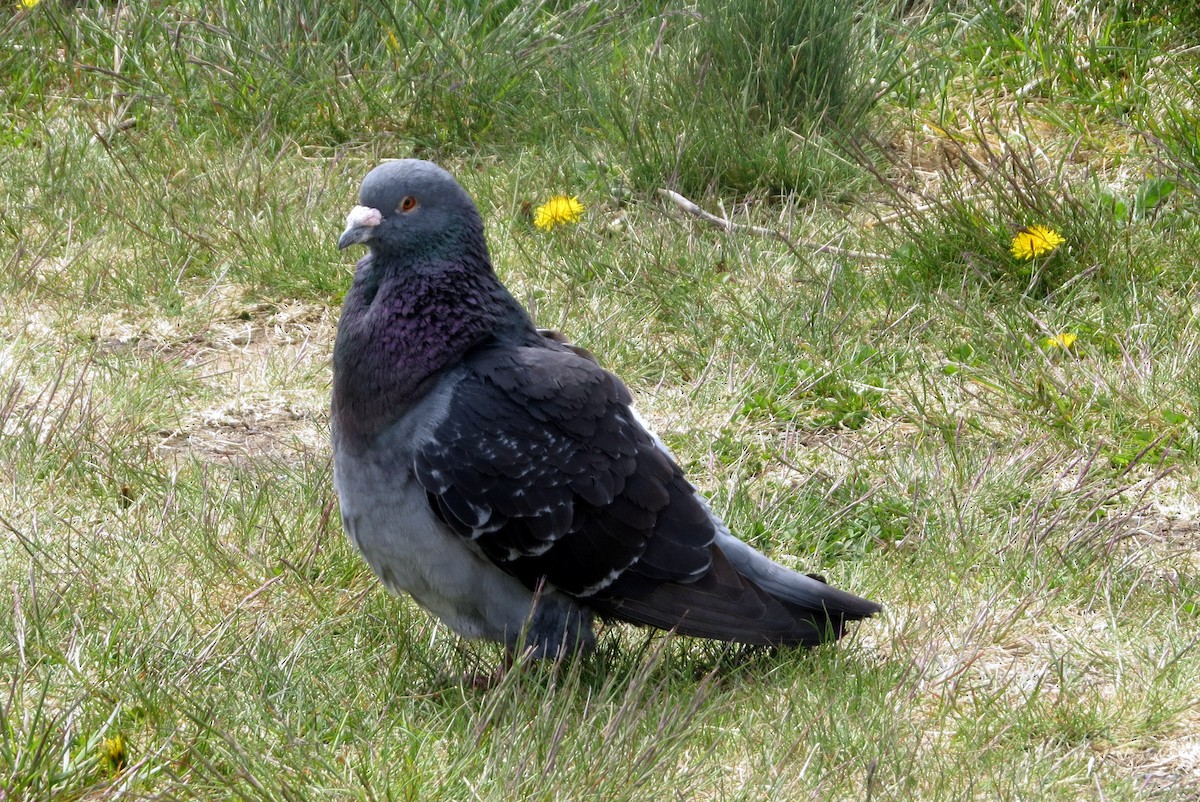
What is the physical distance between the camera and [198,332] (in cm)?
515

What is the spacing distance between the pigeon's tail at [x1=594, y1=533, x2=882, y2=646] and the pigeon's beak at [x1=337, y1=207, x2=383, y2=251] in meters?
1.05

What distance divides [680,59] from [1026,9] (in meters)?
1.65

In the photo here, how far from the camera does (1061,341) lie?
15.0 ft

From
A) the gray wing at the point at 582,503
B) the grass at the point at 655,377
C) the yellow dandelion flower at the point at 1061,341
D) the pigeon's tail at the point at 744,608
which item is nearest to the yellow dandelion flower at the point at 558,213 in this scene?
the grass at the point at 655,377

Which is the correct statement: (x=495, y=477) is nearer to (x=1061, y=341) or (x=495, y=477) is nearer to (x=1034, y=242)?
(x=1061, y=341)

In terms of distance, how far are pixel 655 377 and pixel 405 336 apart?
170 centimetres

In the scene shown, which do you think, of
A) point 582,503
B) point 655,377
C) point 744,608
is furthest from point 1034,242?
point 582,503

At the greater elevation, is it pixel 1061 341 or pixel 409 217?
pixel 409 217

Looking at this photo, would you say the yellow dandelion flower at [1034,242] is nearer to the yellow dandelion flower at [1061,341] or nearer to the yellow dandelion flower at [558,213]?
the yellow dandelion flower at [1061,341]

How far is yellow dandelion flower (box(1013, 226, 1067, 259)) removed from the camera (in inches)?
191

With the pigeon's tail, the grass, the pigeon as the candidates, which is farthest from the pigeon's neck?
the pigeon's tail

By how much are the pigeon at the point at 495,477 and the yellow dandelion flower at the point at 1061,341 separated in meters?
1.57

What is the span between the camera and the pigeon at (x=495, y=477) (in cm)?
322

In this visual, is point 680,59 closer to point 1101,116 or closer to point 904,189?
point 904,189
